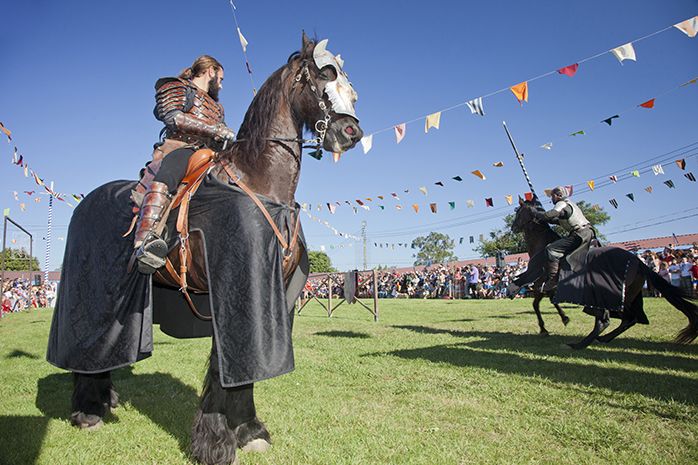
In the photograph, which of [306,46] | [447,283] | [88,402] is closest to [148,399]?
[88,402]

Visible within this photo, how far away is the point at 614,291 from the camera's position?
7051 mm

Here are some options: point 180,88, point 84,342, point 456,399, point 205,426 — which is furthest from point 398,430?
point 180,88

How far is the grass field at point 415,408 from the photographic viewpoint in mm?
3172

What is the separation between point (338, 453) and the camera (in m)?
3.15

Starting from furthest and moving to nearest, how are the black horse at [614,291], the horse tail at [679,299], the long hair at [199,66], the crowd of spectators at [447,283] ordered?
1. the crowd of spectators at [447,283]
2. the black horse at [614,291]
3. the horse tail at [679,299]
4. the long hair at [199,66]

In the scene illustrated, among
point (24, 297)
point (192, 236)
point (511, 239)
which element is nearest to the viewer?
point (192, 236)

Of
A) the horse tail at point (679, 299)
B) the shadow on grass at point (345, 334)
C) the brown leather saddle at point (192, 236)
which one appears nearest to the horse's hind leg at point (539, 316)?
the horse tail at point (679, 299)

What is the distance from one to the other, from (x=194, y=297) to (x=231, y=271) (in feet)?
4.11

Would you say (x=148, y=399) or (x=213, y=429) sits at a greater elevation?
(x=213, y=429)

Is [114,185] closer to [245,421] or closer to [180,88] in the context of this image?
[180,88]

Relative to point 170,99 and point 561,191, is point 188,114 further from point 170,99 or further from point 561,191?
point 561,191

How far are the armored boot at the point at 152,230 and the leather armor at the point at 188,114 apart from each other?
0.55 metres

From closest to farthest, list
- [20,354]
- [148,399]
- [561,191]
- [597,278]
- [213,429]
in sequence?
1. [213,429]
2. [148,399]
3. [597,278]
4. [20,354]
5. [561,191]

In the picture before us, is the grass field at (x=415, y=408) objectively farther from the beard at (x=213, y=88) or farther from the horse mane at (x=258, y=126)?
the beard at (x=213, y=88)
